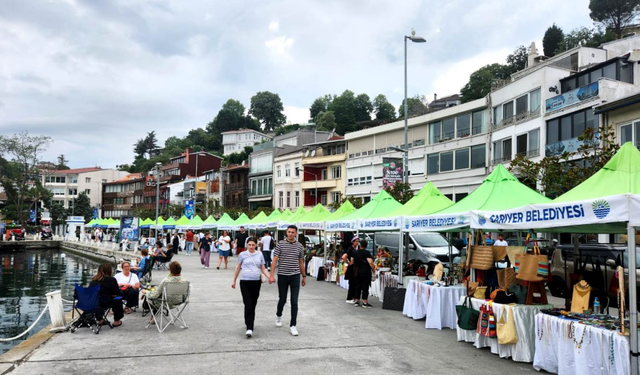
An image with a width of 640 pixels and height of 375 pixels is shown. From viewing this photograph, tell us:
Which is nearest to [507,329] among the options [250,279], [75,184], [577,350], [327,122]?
[577,350]

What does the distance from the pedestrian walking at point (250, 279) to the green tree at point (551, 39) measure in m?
72.6

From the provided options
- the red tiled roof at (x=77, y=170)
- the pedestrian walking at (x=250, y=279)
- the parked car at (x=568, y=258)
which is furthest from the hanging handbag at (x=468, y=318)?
the red tiled roof at (x=77, y=170)

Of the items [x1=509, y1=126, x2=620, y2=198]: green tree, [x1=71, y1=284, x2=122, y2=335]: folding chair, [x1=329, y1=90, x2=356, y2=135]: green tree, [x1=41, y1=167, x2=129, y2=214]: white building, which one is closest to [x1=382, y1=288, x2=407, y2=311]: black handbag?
[x1=71, y1=284, x2=122, y2=335]: folding chair

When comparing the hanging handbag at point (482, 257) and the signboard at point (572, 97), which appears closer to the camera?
the hanging handbag at point (482, 257)

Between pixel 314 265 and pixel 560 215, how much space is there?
48.6 ft

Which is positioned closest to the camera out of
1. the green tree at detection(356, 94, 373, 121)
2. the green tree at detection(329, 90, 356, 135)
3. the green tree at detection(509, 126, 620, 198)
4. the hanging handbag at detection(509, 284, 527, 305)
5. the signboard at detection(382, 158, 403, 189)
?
the hanging handbag at detection(509, 284, 527, 305)

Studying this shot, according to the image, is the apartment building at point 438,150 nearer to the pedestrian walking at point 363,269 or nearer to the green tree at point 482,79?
the green tree at point 482,79

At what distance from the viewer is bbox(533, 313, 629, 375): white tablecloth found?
20.5ft

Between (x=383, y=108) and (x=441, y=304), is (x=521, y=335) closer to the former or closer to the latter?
(x=441, y=304)

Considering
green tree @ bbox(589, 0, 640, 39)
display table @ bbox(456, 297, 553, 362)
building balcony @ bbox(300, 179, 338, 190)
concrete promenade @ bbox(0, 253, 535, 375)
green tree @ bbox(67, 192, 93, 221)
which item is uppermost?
green tree @ bbox(589, 0, 640, 39)

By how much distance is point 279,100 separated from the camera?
141 metres

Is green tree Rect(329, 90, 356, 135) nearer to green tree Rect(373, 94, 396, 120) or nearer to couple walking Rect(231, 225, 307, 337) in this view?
green tree Rect(373, 94, 396, 120)

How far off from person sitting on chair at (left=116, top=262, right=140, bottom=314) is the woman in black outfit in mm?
1164

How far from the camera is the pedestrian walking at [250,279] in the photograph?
9180 mm
